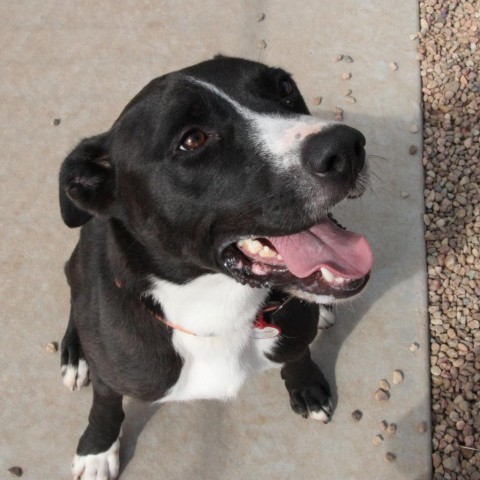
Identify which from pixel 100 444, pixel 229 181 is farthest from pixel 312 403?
pixel 229 181

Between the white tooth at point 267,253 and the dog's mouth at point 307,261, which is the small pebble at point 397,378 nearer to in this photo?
the dog's mouth at point 307,261

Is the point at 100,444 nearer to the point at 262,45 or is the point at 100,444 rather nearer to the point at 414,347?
the point at 414,347

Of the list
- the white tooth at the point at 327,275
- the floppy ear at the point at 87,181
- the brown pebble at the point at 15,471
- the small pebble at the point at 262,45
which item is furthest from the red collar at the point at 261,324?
the small pebble at the point at 262,45

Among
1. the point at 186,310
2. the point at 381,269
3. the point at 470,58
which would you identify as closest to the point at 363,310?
the point at 381,269

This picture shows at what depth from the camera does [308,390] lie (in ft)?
10.4

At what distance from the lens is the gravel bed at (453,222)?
318cm

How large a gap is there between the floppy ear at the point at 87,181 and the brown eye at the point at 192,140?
0.39 m

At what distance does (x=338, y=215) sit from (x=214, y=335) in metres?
1.52

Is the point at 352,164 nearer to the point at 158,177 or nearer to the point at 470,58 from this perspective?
the point at 158,177

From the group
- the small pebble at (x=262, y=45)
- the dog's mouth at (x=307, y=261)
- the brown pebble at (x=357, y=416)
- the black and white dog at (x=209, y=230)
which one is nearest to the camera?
the black and white dog at (x=209, y=230)

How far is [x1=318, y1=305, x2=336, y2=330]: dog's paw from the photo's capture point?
134 inches

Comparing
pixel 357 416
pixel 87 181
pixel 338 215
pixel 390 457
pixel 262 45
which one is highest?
pixel 87 181

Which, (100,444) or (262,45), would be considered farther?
(262,45)

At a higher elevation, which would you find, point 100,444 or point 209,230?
point 209,230
